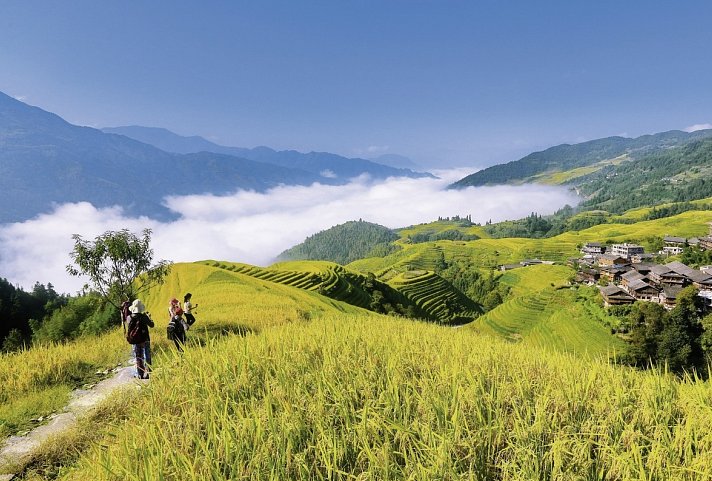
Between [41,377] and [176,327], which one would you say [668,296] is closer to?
[176,327]

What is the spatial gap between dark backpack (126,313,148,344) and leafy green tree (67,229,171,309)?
9.33m

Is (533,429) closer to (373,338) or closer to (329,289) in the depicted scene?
(373,338)

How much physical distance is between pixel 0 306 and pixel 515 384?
9961 centimetres

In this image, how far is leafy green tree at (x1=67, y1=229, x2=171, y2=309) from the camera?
16.9 m

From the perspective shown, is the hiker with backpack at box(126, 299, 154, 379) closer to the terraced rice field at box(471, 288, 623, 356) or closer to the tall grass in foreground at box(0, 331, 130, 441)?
the tall grass in foreground at box(0, 331, 130, 441)

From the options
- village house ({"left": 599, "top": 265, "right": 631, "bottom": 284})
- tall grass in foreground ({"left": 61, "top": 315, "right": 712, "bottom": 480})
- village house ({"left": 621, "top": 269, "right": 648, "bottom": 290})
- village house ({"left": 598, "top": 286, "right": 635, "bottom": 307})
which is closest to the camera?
tall grass in foreground ({"left": 61, "top": 315, "right": 712, "bottom": 480})

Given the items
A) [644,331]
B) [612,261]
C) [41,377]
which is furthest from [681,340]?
[612,261]

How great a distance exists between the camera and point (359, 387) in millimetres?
4375

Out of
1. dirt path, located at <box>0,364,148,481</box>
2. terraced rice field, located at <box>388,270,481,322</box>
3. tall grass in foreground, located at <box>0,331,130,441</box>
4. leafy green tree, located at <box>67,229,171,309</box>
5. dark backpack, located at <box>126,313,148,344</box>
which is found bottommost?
terraced rice field, located at <box>388,270,481,322</box>

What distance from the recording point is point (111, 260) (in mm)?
17562

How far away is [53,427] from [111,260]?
1326 cm

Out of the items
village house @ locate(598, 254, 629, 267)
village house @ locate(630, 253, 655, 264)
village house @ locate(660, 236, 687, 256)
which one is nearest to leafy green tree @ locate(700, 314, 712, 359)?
village house @ locate(598, 254, 629, 267)

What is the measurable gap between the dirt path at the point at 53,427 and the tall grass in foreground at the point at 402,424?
199 centimetres

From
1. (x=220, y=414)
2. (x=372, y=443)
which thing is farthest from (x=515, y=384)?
(x=220, y=414)
